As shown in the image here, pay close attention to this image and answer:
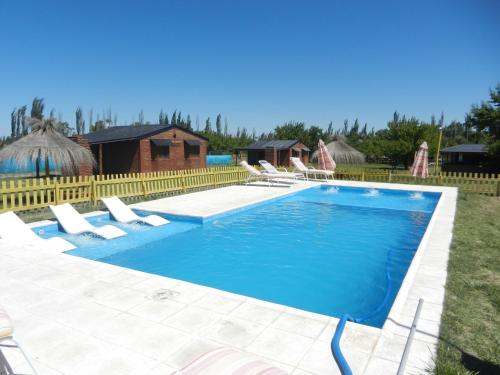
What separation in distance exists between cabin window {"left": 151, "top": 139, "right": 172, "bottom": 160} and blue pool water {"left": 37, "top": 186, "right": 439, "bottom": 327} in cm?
1048

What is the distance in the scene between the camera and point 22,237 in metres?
7.02

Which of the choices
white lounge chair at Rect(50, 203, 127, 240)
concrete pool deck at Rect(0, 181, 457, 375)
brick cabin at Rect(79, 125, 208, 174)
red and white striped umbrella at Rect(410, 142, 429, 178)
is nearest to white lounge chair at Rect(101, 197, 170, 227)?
white lounge chair at Rect(50, 203, 127, 240)

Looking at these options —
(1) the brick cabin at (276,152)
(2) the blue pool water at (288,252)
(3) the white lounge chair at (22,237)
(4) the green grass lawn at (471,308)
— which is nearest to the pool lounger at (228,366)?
(4) the green grass lawn at (471,308)

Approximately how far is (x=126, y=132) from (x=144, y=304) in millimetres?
18408

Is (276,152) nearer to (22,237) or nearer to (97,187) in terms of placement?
(97,187)

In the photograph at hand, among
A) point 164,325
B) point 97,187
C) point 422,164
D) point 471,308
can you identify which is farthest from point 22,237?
point 422,164

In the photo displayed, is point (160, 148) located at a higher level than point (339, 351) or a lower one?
higher

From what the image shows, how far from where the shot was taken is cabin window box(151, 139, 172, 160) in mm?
20172

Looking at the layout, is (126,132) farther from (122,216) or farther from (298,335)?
(298,335)

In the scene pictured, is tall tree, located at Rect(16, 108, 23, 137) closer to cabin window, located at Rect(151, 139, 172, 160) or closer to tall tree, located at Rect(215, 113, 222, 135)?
tall tree, located at Rect(215, 113, 222, 135)

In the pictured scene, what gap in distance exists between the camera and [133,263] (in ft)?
21.9

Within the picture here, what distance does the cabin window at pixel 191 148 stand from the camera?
22.7 metres

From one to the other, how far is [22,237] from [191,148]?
54.1ft

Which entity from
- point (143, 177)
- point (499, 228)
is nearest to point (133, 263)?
point (143, 177)
